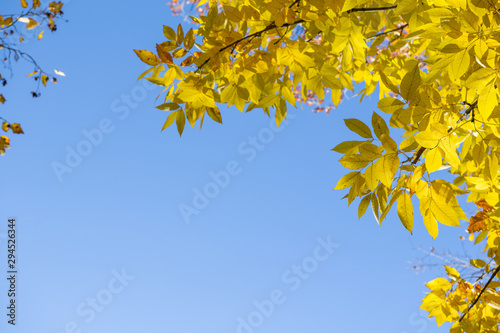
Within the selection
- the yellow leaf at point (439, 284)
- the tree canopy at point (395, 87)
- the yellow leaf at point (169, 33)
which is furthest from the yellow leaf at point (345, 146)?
the yellow leaf at point (439, 284)

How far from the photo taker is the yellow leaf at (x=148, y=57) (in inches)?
58.4

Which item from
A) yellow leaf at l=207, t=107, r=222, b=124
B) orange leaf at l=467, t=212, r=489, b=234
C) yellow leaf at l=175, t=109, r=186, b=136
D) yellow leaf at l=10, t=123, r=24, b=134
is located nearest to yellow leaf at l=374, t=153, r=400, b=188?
yellow leaf at l=207, t=107, r=222, b=124

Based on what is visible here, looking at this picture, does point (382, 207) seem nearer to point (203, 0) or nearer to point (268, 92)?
point (268, 92)

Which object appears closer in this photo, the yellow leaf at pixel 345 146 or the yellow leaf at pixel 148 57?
the yellow leaf at pixel 345 146

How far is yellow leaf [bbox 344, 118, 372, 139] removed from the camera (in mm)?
1211

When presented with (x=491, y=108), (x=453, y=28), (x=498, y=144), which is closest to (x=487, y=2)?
(x=453, y=28)

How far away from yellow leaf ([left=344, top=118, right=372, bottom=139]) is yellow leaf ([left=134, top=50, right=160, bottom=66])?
841 mm

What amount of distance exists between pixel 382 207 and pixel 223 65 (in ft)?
2.88

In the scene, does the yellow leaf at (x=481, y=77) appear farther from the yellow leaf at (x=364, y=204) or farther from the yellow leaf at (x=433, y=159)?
the yellow leaf at (x=364, y=204)

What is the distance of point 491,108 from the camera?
3.46 feet

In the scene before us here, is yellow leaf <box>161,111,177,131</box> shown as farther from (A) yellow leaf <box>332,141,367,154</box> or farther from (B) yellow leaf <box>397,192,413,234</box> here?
(B) yellow leaf <box>397,192,413,234</box>

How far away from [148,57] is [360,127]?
90cm

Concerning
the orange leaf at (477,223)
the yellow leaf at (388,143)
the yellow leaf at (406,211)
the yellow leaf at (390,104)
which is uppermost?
the yellow leaf at (390,104)

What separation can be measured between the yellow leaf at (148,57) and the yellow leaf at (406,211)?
1.09 metres
